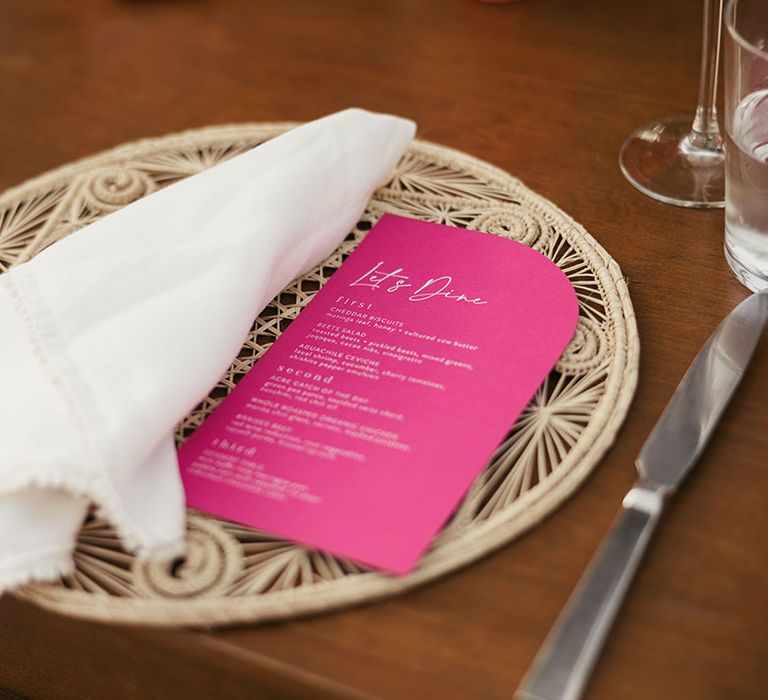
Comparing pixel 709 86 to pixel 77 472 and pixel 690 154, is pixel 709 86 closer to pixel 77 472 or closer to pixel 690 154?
pixel 690 154

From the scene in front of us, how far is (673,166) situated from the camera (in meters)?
0.64

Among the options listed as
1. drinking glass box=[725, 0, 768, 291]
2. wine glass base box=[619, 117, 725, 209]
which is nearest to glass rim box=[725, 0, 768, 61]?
drinking glass box=[725, 0, 768, 291]

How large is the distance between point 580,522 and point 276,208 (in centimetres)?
23

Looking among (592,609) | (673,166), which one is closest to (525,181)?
(673,166)

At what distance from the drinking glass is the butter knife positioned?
0.03m

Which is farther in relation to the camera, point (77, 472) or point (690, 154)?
point (690, 154)

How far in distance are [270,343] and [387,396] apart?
0.08 meters

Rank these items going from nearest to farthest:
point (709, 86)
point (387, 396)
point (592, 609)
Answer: point (592, 609), point (387, 396), point (709, 86)

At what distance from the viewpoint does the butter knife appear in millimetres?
366

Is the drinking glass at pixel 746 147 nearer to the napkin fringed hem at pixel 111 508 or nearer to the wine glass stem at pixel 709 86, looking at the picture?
the wine glass stem at pixel 709 86

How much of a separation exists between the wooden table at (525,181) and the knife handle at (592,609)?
11mm

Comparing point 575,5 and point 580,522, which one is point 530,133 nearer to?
point 575,5

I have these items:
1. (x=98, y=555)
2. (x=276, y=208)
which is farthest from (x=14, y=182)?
(x=98, y=555)

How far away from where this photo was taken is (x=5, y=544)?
413 millimetres
